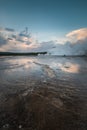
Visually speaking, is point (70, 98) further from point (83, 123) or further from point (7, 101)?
point (7, 101)

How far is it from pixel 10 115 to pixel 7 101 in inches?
135

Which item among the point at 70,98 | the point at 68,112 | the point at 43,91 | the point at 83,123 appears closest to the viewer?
the point at 83,123

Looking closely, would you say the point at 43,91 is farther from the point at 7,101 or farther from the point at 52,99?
the point at 7,101

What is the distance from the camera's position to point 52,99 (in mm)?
16297

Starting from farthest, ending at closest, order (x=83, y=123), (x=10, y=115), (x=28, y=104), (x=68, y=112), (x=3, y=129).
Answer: (x=28, y=104)
(x=68, y=112)
(x=10, y=115)
(x=83, y=123)
(x=3, y=129)

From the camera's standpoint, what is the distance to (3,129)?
9.67m

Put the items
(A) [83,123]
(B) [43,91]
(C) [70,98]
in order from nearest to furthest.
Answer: (A) [83,123] < (C) [70,98] < (B) [43,91]

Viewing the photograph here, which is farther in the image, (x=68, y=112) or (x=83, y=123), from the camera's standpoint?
(x=68, y=112)

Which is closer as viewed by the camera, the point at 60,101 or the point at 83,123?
the point at 83,123

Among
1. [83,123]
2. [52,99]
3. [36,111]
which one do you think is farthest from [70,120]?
[52,99]

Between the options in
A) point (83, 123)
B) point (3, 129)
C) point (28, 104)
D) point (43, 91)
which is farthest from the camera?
point (43, 91)

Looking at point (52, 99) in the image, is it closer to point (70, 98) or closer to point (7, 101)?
point (70, 98)

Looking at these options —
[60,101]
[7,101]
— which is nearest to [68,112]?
[60,101]

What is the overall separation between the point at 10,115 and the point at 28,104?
123 inches
